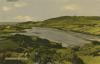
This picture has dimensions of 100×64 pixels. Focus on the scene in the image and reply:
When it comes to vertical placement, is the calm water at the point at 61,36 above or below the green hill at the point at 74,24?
below

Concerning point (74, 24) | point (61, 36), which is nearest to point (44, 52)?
point (61, 36)

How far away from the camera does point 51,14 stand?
33.3 feet

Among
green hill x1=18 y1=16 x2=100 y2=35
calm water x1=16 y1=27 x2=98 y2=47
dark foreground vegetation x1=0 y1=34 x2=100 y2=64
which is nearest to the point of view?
dark foreground vegetation x1=0 y1=34 x2=100 y2=64

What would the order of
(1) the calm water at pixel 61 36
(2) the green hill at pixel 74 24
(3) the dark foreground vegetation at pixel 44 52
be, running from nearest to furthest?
(3) the dark foreground vegetation at pixel 44 52
(1) the calm water at pixel 61 36
(2) the green hill at pixel 74 24

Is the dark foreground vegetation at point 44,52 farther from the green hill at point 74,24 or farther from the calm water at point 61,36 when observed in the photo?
the green hill at point 74,24

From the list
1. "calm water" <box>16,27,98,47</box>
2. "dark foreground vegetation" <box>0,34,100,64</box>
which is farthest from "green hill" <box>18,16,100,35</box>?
"dark foreground vegetation" <box>0,34,100,64</box>

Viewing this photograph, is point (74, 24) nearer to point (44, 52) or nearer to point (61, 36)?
point (61, 36)

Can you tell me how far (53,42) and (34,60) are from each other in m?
0.90

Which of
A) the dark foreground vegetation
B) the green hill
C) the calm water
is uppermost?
the green hill

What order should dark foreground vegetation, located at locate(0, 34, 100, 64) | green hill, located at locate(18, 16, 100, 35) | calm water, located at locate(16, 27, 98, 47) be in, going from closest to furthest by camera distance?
dark foreground vegetation, located at locate(0, 34, 100, 64), calm water, located at locate(16, 27, 98, 47), green hill, located at locate(18, 16, 100, 35)

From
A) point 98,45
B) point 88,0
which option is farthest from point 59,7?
point 98,45

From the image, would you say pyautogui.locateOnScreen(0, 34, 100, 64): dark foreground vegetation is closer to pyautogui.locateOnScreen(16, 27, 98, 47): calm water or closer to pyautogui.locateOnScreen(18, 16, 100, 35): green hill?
pyautogui.locateOnScreen(16, 27, 98, 47): calm water

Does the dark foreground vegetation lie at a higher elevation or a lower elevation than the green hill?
lower

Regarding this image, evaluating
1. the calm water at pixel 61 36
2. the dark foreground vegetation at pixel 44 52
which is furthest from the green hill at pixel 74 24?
the dark foreground vegetation at pixel 44 52
